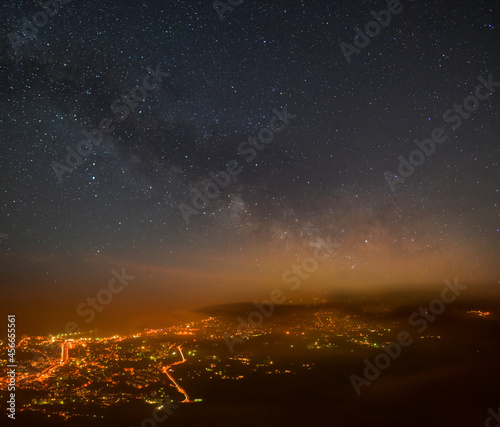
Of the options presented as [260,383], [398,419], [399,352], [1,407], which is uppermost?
[1,407]

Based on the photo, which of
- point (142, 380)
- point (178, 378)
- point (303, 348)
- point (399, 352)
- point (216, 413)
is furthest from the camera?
point (303, 348)

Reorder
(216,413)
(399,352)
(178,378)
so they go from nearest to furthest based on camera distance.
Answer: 1. (216,413)
2. (178,378)
3. (399,352)

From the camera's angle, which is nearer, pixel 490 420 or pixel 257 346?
pixel 490 420

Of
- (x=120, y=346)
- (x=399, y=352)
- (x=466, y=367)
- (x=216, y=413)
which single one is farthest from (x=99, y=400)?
(x=399, y=352)

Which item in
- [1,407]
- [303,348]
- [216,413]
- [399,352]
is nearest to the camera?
[1,407]

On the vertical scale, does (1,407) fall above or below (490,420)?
above

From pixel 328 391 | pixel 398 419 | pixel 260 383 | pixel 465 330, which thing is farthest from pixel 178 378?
pixel 465 330

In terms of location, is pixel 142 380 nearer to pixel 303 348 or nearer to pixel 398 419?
pixel 398 419

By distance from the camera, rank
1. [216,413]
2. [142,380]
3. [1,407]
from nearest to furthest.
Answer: [1,407] < [216,413] < [142,380]

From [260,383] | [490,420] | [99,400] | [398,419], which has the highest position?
[99,400]

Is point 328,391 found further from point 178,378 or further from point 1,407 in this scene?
point 1,407
